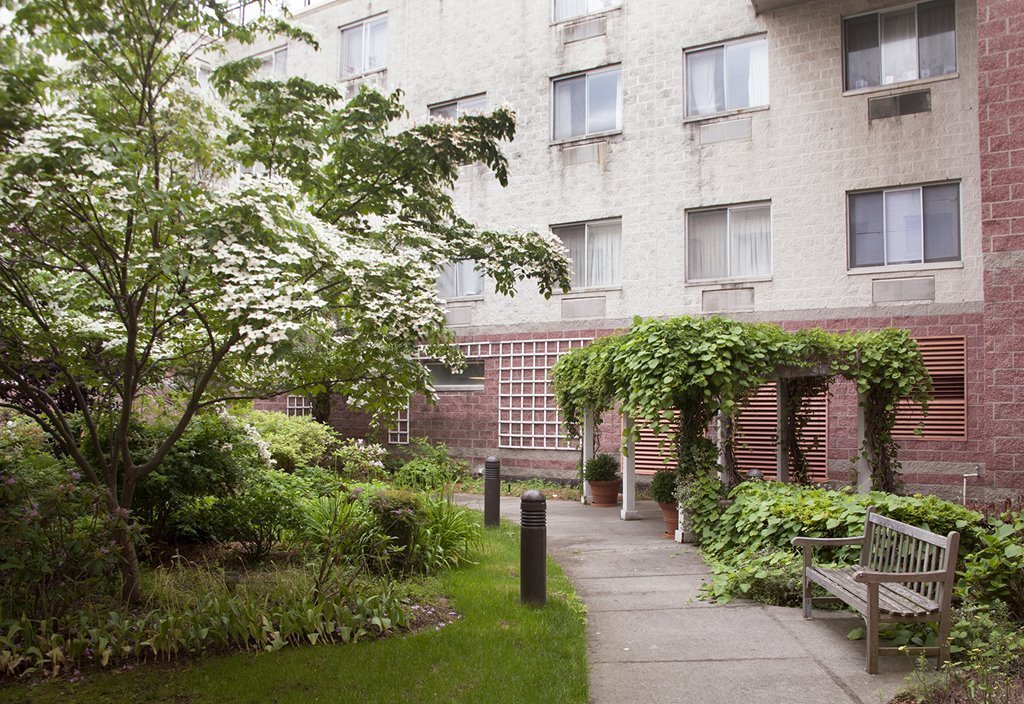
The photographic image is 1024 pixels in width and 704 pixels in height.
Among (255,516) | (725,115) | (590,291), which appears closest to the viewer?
(255,516)

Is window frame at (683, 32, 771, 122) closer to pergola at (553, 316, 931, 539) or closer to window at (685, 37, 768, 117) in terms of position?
window at (685, 37, 768, 117)

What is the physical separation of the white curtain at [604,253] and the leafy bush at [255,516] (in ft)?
28.9

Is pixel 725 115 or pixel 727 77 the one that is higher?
pixel 727 77

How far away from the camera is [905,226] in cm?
1277

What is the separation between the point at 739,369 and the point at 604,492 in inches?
193

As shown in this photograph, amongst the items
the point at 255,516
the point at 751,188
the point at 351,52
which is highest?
the point at 351,52

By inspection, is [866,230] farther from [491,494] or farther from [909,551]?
[909,551]

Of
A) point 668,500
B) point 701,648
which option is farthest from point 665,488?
point 701,648

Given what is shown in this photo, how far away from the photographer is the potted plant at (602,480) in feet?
43.1

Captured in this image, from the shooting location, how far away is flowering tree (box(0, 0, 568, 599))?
4.46 metres

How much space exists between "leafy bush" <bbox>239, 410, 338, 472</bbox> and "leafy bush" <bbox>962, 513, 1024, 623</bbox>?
9065 millimetres

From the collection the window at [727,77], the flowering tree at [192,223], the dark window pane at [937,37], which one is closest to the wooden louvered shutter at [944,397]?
the dark window pane at [937,37]

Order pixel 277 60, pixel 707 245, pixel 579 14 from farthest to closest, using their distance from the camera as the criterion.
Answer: pixel 277 60, pixel 579 14, pixel 707 245

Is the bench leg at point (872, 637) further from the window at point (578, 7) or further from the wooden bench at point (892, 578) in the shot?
the window at point (578, 7)
